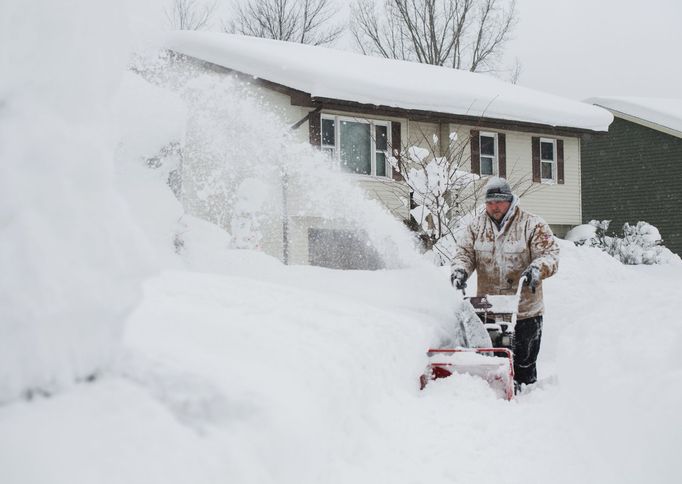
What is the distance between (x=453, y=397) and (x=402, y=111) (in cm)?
1270

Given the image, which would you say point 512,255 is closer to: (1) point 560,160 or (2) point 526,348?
(2) point 526,348

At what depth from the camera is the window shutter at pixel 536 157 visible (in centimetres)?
1988

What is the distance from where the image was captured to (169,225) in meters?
8.01

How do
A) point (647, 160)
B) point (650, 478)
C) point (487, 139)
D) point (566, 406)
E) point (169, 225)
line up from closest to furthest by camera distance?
1. point (650, 478)
2. point (566, 406)
3. point (169, 225)
4. point (487, 139)
5. point (647, 160)

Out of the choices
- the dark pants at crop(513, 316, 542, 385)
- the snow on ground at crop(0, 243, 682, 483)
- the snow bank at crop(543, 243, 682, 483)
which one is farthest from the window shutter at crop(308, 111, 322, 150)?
the snow bank at crop(543, 243, 682, 483)

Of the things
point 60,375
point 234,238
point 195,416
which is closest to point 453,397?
point 195,416

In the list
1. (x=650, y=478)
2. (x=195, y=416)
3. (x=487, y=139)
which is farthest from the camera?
(x=487, y=139)

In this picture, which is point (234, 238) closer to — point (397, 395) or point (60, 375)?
point (397, 395)

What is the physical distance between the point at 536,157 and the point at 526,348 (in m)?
15.1

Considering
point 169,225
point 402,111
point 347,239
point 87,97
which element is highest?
point 402,111

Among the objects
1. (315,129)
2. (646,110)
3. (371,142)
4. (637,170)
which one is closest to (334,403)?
(315,129)

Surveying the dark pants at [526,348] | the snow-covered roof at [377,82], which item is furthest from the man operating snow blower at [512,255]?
the snow-covered roof at [377,82]

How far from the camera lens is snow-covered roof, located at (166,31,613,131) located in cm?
1515

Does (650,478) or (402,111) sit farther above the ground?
(402,111)
